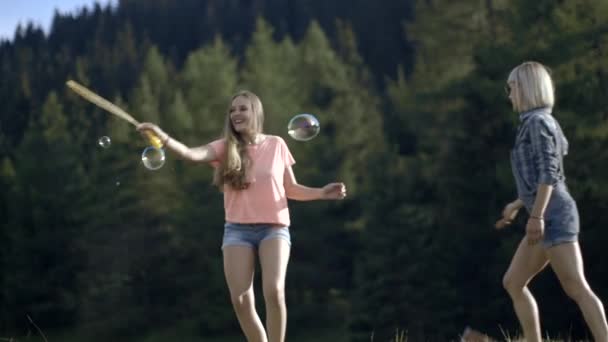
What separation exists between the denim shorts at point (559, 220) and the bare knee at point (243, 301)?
1551 mm

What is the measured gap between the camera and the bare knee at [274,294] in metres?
5.65

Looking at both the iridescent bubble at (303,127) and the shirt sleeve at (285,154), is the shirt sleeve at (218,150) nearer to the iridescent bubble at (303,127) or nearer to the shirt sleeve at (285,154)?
the shirt sleeve at (285,154)

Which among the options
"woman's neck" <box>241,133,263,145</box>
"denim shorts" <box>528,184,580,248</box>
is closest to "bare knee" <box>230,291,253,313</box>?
"woman's neck" <box>241,133,263,145</box>

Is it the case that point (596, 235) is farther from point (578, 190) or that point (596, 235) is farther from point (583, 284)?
point (583, 284)

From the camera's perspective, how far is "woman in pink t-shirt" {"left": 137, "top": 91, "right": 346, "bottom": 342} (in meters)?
5.71

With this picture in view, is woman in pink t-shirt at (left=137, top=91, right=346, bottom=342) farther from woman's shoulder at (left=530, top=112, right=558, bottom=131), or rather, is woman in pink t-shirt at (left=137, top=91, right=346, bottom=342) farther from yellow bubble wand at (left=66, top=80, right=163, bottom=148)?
woman's shoulder at (left=530, top=112, right=558, bottom=131)

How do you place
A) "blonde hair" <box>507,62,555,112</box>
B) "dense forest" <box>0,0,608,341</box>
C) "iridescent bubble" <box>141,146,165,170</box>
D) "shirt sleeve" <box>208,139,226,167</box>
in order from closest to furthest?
"blonde hair" <box>507,62,555,112</box>, "shirt sleeve" <box>208,139,226,167</box>, "iridescent bubble" <box>141,146,165,170</box>, "dense forest" <box>0,0,608,341</box>

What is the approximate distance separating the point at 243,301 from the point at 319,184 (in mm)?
40168

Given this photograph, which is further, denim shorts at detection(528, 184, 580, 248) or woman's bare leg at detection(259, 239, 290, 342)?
woman's bare leg at detection(259, 239, 290, 342)

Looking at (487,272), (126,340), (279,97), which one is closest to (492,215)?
(487,272)

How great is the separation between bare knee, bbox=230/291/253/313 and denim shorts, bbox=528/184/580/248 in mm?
1551

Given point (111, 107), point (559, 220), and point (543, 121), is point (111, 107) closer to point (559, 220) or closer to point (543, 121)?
point (543, 121)

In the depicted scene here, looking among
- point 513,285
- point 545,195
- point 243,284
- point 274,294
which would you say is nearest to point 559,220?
point 545,195

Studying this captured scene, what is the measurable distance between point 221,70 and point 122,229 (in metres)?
8.73
